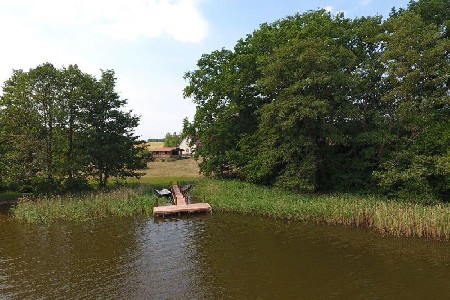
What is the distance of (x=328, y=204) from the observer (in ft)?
88.9

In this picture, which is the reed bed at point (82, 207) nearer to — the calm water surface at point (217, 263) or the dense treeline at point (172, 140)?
the calm water surface at point (217, 263)

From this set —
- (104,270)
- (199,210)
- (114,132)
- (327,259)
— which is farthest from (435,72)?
(114,132)

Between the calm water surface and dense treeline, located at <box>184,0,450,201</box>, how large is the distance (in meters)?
9.16

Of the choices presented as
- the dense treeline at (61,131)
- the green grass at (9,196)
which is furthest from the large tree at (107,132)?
the green grass at (9,196)

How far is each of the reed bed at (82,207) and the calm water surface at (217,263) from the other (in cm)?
232

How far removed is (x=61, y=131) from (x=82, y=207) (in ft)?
35.1

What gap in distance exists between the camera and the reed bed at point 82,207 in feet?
93.8

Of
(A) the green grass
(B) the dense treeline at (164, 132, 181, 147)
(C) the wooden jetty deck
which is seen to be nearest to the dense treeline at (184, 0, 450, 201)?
(C) the wooden jetty deck

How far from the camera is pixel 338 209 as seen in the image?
25516 mm

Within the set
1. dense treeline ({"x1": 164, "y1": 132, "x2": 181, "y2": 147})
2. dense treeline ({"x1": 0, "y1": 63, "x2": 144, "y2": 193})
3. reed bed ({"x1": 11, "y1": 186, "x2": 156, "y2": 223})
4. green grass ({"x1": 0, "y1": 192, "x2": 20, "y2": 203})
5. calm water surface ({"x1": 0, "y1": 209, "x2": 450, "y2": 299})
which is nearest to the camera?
calm water surface ({"x1": 0, "y1": 209, "x2": 450, "y2": 299})

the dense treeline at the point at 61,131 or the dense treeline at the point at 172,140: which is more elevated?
the dense treeline at the point at 172,140

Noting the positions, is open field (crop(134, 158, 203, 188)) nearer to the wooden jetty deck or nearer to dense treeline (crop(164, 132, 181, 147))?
the wooden jetty deck

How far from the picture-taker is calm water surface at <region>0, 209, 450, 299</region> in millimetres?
14859

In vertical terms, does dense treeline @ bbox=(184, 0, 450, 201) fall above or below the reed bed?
above
